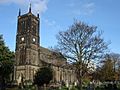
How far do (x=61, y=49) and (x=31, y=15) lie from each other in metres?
59.6

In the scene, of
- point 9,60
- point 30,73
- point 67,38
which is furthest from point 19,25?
point 67,38

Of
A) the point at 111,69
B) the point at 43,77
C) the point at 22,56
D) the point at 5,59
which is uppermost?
the point at 22,56

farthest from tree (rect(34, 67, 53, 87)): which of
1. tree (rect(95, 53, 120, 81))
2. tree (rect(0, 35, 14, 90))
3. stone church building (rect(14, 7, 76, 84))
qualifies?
stone church building (rect(14, 7, 76, 84))

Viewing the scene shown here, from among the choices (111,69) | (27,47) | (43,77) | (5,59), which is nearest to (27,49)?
(27,47)

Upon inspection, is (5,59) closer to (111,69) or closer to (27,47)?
(111,69)

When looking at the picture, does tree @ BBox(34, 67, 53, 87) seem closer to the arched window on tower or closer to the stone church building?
the stone church building

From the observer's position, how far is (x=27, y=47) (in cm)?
9931

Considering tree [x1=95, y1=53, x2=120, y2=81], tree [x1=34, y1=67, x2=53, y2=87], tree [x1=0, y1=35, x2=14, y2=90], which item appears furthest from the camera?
tree [x1=95, y1=53, x2=120, y2=81]

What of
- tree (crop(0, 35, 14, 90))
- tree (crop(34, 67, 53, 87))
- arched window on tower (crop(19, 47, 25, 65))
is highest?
arched window on tower (crop(19, 47, 25, 65))

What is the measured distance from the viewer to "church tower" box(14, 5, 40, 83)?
3819 inches

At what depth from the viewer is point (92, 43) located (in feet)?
146

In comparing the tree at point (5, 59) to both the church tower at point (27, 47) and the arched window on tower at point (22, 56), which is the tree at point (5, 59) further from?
the arched window on tower at point (22, 56)

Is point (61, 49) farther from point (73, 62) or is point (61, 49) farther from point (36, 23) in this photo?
point (36, 23)

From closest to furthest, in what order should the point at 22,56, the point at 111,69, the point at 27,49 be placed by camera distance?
the point at 111,69, the point at 27,49, the point at 22,56
